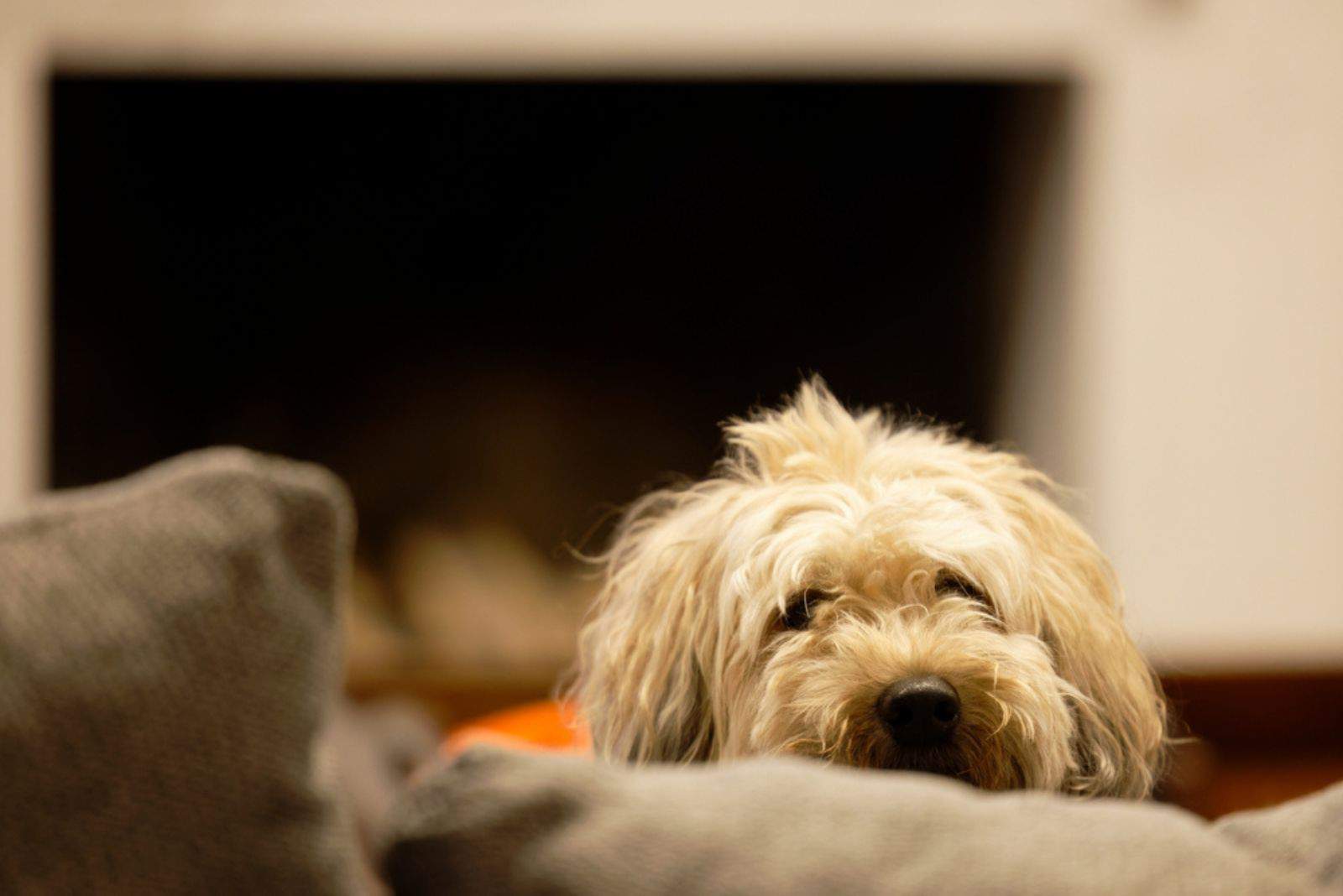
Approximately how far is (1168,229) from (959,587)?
1986 mm

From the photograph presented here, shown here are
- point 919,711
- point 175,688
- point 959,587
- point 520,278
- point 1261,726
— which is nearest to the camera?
point 175,688

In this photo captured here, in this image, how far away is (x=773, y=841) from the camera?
414 mm

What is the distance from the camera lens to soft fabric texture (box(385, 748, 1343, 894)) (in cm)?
41

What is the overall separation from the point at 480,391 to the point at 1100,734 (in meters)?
2.18

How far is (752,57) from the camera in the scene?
8.77 feet

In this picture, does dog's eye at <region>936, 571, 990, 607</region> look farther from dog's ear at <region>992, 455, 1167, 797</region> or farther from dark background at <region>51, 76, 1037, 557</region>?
dark background at <region>51, 76, 1037, 557</region>

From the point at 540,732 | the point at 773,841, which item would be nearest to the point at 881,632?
the point at 773,841

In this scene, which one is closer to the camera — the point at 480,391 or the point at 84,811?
the point at 84,811

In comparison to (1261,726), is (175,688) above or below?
above

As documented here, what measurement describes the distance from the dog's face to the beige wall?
179cm

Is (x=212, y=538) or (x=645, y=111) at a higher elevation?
(x=645, y=111)

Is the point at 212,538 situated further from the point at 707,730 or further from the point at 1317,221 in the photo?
the point at 1317,221

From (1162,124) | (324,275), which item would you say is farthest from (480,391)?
(1162,124)

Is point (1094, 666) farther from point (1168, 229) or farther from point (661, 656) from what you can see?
point (1168, 229)
